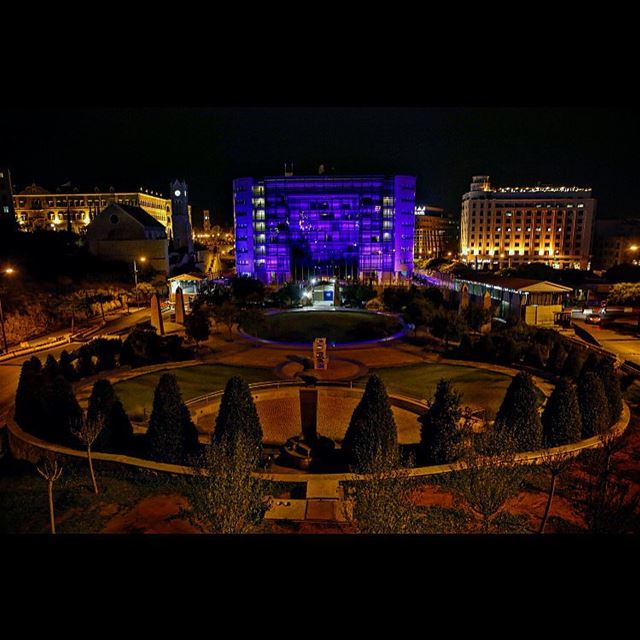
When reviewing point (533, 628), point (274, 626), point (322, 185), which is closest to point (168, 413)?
point (274, 626)

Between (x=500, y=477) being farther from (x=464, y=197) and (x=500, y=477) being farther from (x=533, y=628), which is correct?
(x=464, y=197)

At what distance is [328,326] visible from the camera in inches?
1236

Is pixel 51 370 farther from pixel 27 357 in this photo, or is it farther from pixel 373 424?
pixel 373 424

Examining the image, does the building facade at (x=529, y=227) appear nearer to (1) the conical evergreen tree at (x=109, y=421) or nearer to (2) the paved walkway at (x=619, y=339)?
(2) the paved walkway at (x=619, y=339)

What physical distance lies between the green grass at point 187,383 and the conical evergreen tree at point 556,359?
→ 1182 centimetres

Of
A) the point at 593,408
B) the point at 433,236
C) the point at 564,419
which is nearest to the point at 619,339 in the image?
the point at 593,408

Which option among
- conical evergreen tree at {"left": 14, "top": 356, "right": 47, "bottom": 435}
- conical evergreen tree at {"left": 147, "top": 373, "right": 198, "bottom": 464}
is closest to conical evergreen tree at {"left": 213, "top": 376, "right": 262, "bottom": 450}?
conical evergreen tree at {"left": 147, "top": 373, "right": 198, "bottom": 464}

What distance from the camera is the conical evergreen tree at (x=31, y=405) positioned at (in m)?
12.9

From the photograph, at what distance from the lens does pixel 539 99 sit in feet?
10.3

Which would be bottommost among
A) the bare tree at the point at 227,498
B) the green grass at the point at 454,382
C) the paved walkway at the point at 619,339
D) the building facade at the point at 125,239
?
the green grass at the point at 454,382

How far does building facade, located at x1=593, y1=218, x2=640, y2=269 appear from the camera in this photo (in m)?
91.8

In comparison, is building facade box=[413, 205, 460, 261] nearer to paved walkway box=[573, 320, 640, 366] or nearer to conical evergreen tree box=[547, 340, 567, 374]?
paved walkway box=[573, 320, 640, 366]

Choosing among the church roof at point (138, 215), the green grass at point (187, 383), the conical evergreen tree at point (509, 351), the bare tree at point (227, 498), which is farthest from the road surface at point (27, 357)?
the church roof at point (138, 215)

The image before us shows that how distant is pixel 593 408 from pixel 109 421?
12529mm
